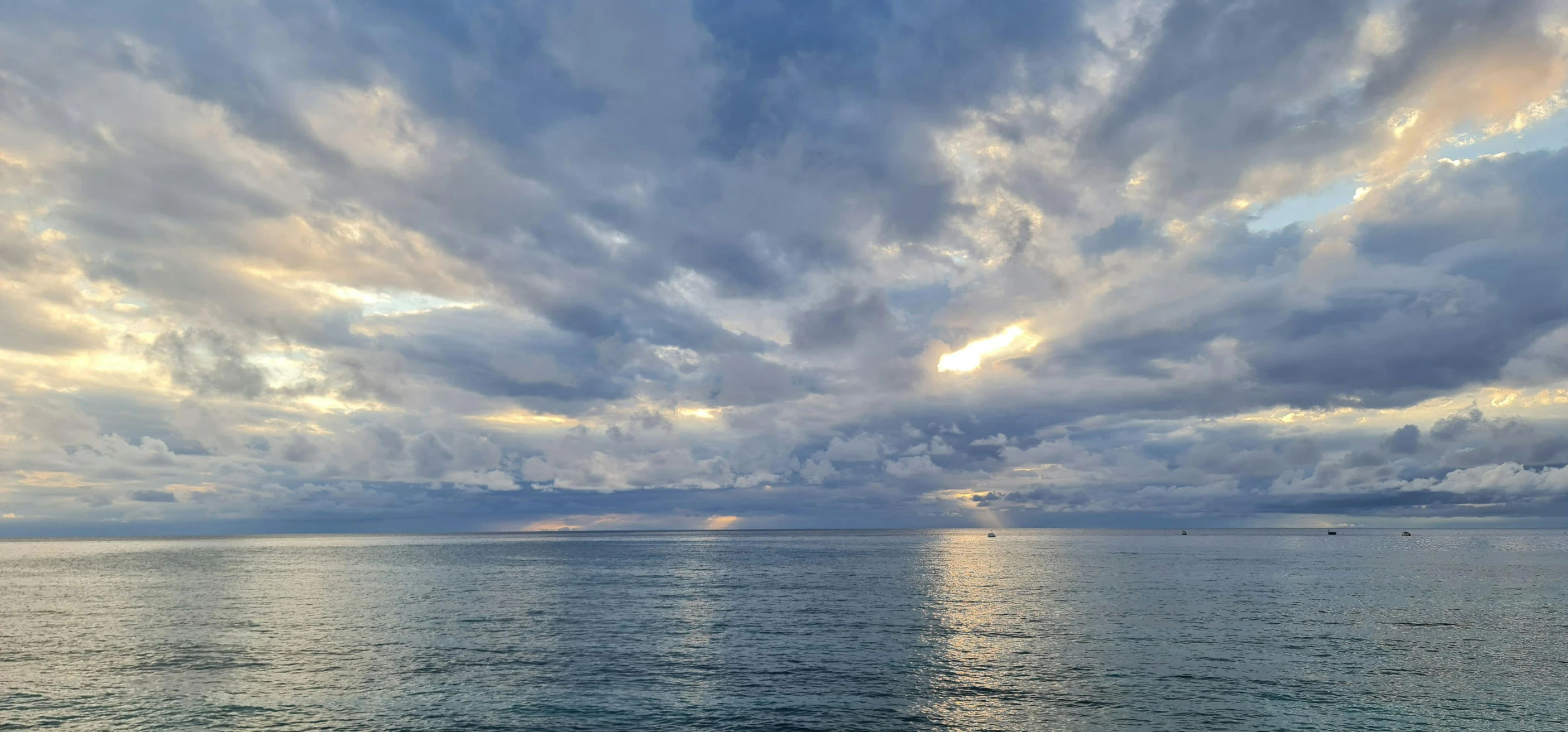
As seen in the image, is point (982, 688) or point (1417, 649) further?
point (1417, 649)

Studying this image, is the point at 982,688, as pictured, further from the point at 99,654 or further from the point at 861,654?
the point at 99,654

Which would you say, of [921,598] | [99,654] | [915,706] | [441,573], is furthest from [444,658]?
[441,573]

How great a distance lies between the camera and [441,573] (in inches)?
6206

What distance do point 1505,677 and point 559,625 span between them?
242ft

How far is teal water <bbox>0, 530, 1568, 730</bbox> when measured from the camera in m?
46.0

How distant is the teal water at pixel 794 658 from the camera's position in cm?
4597

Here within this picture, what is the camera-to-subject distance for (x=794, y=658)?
62.4m

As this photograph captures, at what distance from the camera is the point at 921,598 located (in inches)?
4171

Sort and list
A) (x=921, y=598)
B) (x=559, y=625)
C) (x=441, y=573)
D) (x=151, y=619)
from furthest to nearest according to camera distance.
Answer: (x=441, y=573), (x=921, y=598), (x=151, y=619), (x=559, y=625)

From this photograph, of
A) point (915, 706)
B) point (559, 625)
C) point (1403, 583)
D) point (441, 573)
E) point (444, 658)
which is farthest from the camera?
point (441, 573)

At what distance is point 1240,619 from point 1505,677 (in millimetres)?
27284

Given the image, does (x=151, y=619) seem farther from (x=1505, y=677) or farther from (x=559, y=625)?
(x=1505, y=677)

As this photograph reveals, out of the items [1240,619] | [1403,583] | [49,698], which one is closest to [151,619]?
[49,698]

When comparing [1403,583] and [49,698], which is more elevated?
[49,698]
